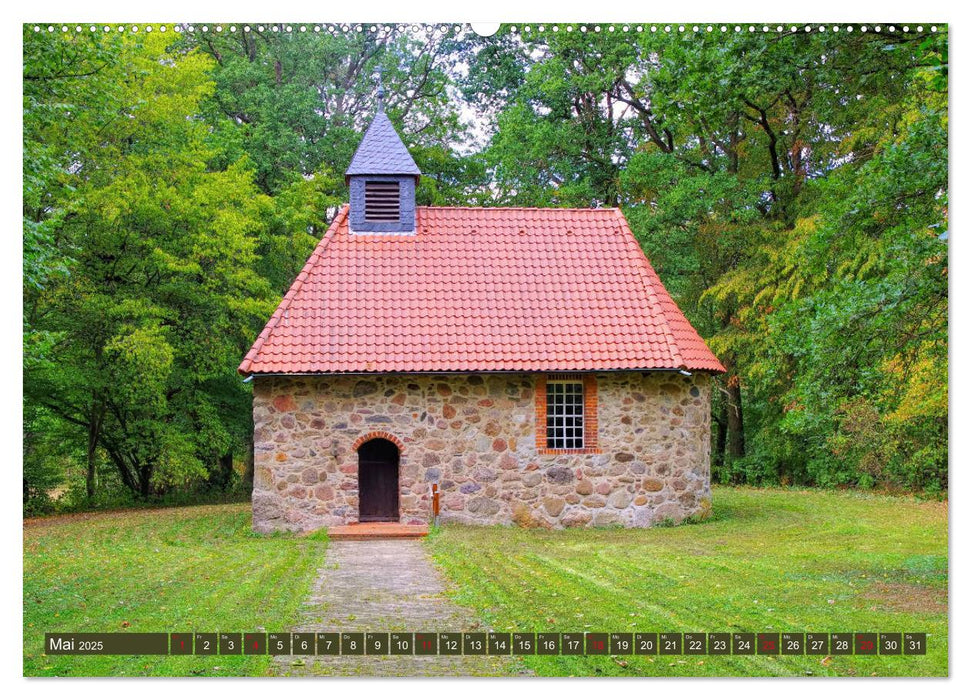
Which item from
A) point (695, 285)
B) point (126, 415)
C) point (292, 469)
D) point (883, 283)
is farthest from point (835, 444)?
point (126, 415)

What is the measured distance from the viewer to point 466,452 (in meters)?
15.9

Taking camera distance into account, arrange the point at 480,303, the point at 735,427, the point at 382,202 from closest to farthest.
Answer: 1. the point at 480,303
2. the point at 382,202
3. the point at 735,427

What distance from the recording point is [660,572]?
11.0 metres

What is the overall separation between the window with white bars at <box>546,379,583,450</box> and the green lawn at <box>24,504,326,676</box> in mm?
4164

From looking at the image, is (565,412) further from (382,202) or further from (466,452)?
(382,202)

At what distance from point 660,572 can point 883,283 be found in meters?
4.48

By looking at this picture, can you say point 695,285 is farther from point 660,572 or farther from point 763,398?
point 660,572

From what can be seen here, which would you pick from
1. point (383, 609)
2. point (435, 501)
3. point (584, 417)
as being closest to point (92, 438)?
point (435, 501)

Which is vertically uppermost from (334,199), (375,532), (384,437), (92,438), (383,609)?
(334,199)

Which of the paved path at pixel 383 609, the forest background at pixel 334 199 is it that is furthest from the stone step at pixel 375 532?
the forest background at pixel 334 199

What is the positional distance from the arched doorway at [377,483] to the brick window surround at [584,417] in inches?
92.6

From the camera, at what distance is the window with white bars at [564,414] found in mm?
16141

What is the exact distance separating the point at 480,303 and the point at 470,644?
11.6 m

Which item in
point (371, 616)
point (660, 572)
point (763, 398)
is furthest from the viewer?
point (763, 398)
